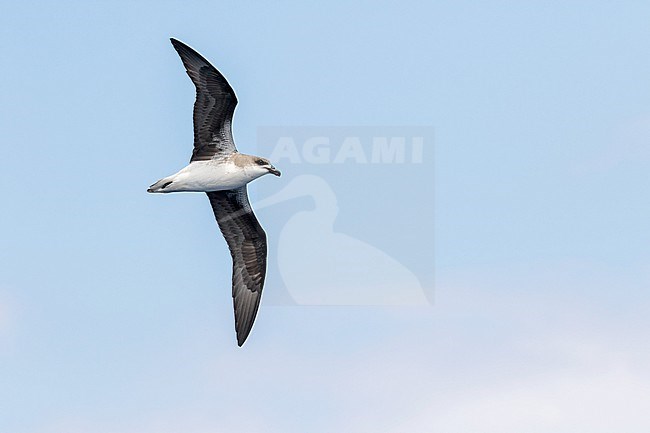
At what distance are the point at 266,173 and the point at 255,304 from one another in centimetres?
477

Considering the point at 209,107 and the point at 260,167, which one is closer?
the point at 209,107

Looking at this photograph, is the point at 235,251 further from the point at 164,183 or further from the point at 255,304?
the point at 164,183

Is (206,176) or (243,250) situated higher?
(206,176)

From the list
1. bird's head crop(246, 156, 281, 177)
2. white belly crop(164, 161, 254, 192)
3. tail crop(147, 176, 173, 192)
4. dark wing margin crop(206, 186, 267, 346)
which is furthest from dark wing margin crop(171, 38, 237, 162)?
dark wing margin crop(206, 186, 267, 346)

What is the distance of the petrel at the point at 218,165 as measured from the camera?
27.9m

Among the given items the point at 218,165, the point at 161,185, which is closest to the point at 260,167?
the point at 218,165

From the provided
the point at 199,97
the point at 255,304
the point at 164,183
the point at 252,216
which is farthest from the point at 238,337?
the point at 199,97

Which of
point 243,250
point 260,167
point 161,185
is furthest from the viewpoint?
point 243,250

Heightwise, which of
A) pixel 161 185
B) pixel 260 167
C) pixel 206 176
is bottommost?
pixel 161 185

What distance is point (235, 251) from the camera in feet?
104

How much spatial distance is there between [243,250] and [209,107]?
5.20 m

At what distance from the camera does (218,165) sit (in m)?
28.8

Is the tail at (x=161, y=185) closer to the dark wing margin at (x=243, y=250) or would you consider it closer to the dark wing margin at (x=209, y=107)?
the dark wing margin at (x=209, y=107)

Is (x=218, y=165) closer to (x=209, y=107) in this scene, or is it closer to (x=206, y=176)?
(x=206, y=176)
